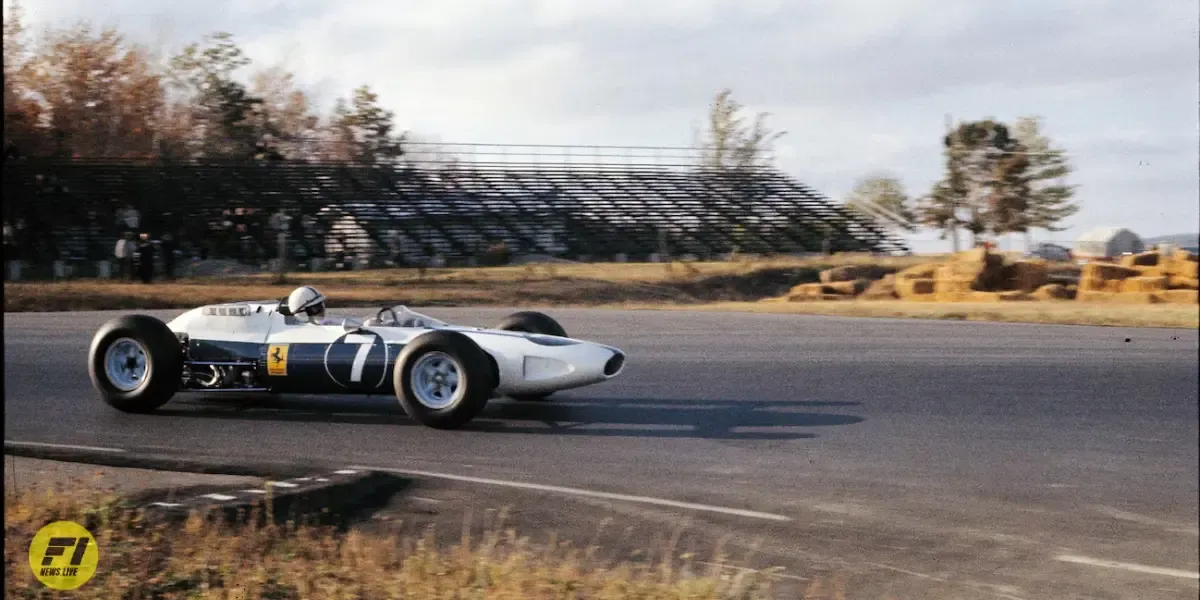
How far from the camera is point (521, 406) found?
358 inches

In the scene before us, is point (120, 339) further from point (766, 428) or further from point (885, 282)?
point (885, 282)

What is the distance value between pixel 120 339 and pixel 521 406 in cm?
286

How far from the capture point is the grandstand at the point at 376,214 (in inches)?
274

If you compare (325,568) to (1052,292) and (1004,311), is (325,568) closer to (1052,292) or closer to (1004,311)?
(1052,292)

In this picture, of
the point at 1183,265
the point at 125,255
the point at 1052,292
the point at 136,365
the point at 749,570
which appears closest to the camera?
the point at 1183,265

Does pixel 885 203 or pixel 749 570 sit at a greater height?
pixel 885 203

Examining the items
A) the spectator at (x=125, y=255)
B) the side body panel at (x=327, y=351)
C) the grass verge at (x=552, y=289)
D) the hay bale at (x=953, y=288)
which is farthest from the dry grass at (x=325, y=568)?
the side body panel at (x=327, y=351)

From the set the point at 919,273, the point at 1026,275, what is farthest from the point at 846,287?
the point at 1026,275

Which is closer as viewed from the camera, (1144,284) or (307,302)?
(1144,284)

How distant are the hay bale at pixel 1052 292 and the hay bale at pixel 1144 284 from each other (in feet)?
1.45

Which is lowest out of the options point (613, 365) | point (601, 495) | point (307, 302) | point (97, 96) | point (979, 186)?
point (601, 495)

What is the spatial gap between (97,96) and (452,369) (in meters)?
2.84

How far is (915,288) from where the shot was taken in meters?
7.30

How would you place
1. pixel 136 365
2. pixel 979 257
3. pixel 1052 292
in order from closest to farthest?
pixel 1052 292, pixel 979 257, pixel 136 365
